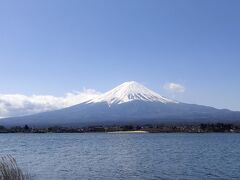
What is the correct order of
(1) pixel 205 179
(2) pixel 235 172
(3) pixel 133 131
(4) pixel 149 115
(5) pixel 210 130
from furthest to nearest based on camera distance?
(4) pixel 149 115
(3) pixel 133 131
(5) pixel 210 130
(2) pixel 235 172
(1) pixel 205 179

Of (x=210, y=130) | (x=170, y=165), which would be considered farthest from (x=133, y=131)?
(x=170, y=165)

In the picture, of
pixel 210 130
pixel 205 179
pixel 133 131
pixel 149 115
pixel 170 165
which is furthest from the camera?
pixel 149 115

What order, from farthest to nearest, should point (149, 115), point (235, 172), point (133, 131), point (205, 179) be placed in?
point (149, 115), point (133, 131), point (235, 172), point (205, 179)

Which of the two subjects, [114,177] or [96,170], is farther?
[96,170]

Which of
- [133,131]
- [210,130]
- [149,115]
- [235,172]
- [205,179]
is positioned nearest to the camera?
[205,179]

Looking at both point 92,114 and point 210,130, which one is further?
point 92,114

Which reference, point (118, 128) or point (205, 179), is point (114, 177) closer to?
point (205, 179)

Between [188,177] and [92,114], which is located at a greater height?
[92,114]

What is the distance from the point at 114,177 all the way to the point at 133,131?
83176 mm

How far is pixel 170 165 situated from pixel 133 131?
7780 centimetres

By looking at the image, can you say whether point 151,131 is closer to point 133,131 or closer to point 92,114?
point 133,131

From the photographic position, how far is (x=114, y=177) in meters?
25.5

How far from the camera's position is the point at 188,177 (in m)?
25.2

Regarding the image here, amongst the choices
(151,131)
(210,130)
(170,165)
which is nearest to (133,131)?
(151,131)
